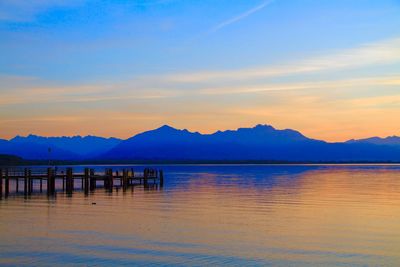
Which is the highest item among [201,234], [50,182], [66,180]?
[66,180]

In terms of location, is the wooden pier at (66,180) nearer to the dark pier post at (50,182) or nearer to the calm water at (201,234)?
the dark pier post at (50,182)

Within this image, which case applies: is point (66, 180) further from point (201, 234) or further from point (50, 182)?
point (201, 234)

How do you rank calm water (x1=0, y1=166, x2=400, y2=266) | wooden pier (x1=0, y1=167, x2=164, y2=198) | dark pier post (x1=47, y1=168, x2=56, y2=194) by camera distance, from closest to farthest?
calm water (x1=0, y1=166, x2=400, y2=266)
dark pier post (x1=47, y1=168, x2=56, y2=194)
wooden pier (x1=0, y1=167, x2=164, y2=198)

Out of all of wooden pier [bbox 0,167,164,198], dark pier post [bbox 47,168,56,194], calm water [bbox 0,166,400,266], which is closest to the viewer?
calm water [bbox 0,166,400,266]

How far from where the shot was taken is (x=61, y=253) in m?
22.5

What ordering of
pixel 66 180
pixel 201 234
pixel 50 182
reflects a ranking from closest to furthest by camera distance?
pixel 201 234 < pixel 50 182 < pixel 66 180

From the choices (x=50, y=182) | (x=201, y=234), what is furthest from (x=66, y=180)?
(x=201, y=234)

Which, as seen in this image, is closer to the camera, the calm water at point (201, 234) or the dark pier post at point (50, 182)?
the calm water at point (201, 234)

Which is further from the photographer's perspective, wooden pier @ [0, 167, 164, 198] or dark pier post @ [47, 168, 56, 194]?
wooden pier @ [0, 167, 164, 198]

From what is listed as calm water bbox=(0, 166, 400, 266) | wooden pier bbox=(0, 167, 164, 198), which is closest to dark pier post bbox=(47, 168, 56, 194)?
wooden pier bbox=(0, 167, 164, 198)

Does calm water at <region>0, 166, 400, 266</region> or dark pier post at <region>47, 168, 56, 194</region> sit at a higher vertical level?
dark pier post at <region>47, 168, 56, 194</region>

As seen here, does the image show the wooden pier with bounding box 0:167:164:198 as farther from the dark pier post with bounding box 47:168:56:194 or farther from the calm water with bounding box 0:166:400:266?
the calm water with bounding box 0:166:400:266

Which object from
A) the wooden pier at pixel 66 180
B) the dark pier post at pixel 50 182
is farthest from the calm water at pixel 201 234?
the wooden pier at pixel 66 180

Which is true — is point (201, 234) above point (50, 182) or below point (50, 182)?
below
